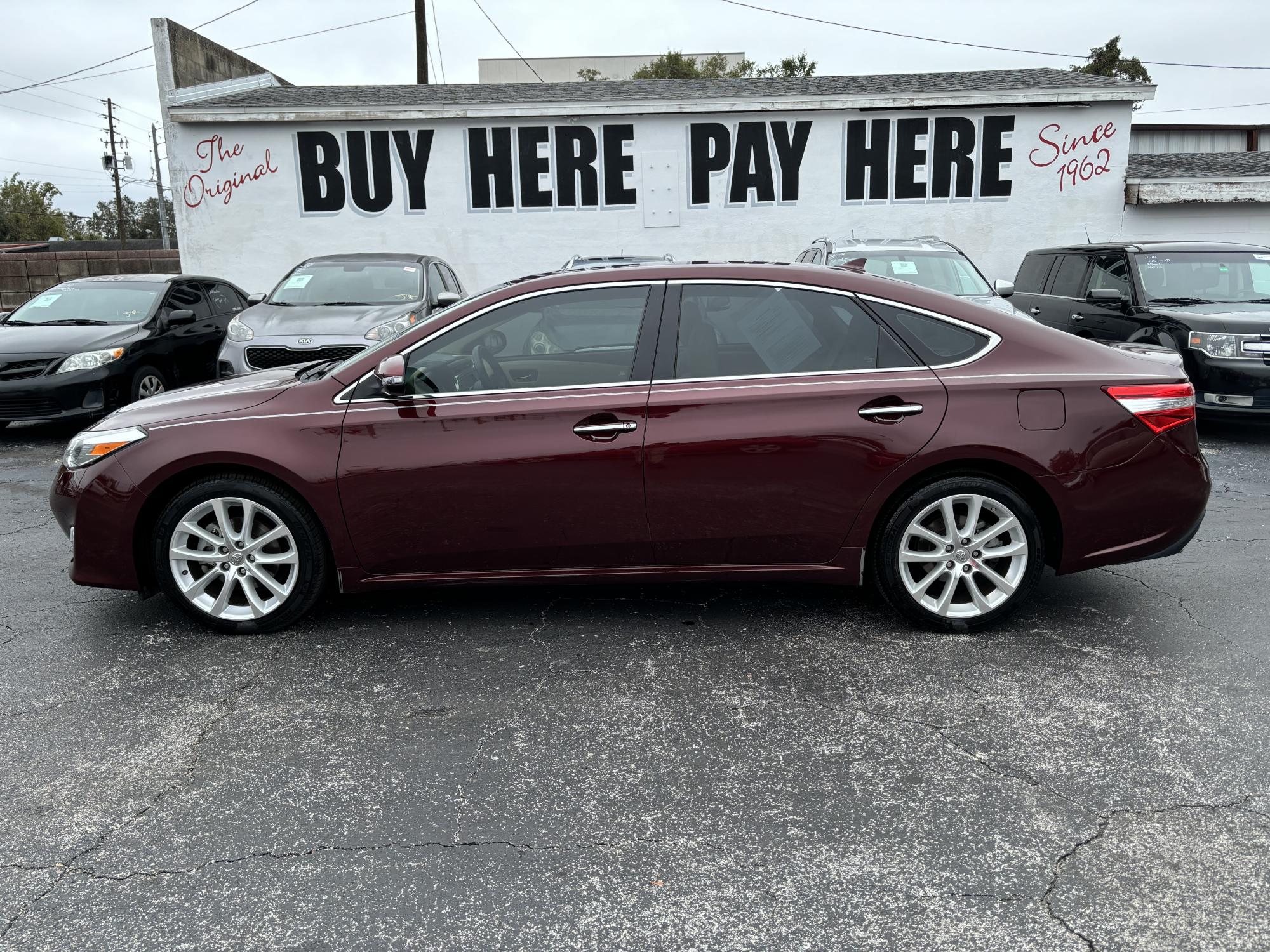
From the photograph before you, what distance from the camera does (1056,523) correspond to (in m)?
4.39

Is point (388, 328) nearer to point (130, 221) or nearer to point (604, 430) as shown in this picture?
point (604, 430)

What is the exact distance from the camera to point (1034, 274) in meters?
12.2

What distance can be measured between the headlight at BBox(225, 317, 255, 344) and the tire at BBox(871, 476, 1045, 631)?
7017 mm

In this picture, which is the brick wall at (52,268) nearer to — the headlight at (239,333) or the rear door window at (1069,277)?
the headlight at (239,333)

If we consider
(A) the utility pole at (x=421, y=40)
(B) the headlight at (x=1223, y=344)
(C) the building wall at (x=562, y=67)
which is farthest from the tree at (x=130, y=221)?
(B) the headlight at (x=1223, y=344)

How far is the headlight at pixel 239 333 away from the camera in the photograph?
31.0 ft

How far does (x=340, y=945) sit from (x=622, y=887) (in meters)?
0.72

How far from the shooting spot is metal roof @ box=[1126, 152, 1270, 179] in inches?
679

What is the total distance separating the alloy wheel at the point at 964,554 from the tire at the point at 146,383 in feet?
26.0

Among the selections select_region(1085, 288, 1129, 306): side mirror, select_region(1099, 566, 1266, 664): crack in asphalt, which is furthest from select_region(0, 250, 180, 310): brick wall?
select_region(1099, 566, 1266, 664): crack in asphalt

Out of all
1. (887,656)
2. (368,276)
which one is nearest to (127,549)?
(887,656)

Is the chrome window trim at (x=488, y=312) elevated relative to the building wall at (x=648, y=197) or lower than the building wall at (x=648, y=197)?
lower

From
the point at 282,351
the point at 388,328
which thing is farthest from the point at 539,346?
the point at 282,351

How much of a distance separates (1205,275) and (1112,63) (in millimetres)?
36394
